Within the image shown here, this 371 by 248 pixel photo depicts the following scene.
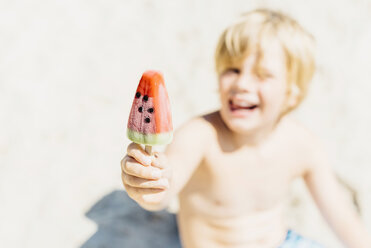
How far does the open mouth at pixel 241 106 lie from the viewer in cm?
165

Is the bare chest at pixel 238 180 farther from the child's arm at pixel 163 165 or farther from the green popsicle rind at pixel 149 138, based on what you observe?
the green popsicle rind at pixel 149 138

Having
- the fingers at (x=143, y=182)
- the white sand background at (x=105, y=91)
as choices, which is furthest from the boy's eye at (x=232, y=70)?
the white sand background at (x=105, y=91)

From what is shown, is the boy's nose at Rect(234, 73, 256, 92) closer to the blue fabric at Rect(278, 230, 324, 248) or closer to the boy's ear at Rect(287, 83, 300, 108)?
the boy's ear at Rect(287, 83, 300, 108)

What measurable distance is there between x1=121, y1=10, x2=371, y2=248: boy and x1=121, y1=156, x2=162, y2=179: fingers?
295 mm

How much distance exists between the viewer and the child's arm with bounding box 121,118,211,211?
46.3 inches

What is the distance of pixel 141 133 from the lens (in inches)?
43.8

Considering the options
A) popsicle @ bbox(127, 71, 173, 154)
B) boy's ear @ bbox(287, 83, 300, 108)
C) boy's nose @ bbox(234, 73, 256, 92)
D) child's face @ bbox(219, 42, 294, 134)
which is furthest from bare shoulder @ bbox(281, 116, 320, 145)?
popsicle @ bbox(127, 71, 173, 154)

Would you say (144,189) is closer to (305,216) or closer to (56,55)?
(305,216)

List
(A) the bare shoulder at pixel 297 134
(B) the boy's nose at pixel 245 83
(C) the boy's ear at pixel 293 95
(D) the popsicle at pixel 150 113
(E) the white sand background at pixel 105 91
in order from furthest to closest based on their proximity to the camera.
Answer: (E) the white sand background at pixel 105 91
(A) the bare shoulder at pixel 297 134
(C) the boy's ear at pixel 293 95
(B) the boy's nose at pixel 245 83
(D) the popsicle at pixel 150 113

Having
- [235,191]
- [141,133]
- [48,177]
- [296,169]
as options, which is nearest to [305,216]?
[296,169]

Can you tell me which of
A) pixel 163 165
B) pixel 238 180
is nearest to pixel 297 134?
pixel 238 180

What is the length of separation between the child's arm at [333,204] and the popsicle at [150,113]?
0.98 metres

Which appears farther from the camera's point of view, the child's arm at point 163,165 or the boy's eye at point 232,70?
the boy's eye at point 232,70

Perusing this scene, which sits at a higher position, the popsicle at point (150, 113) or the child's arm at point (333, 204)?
the popsicle at point (150, 113)
